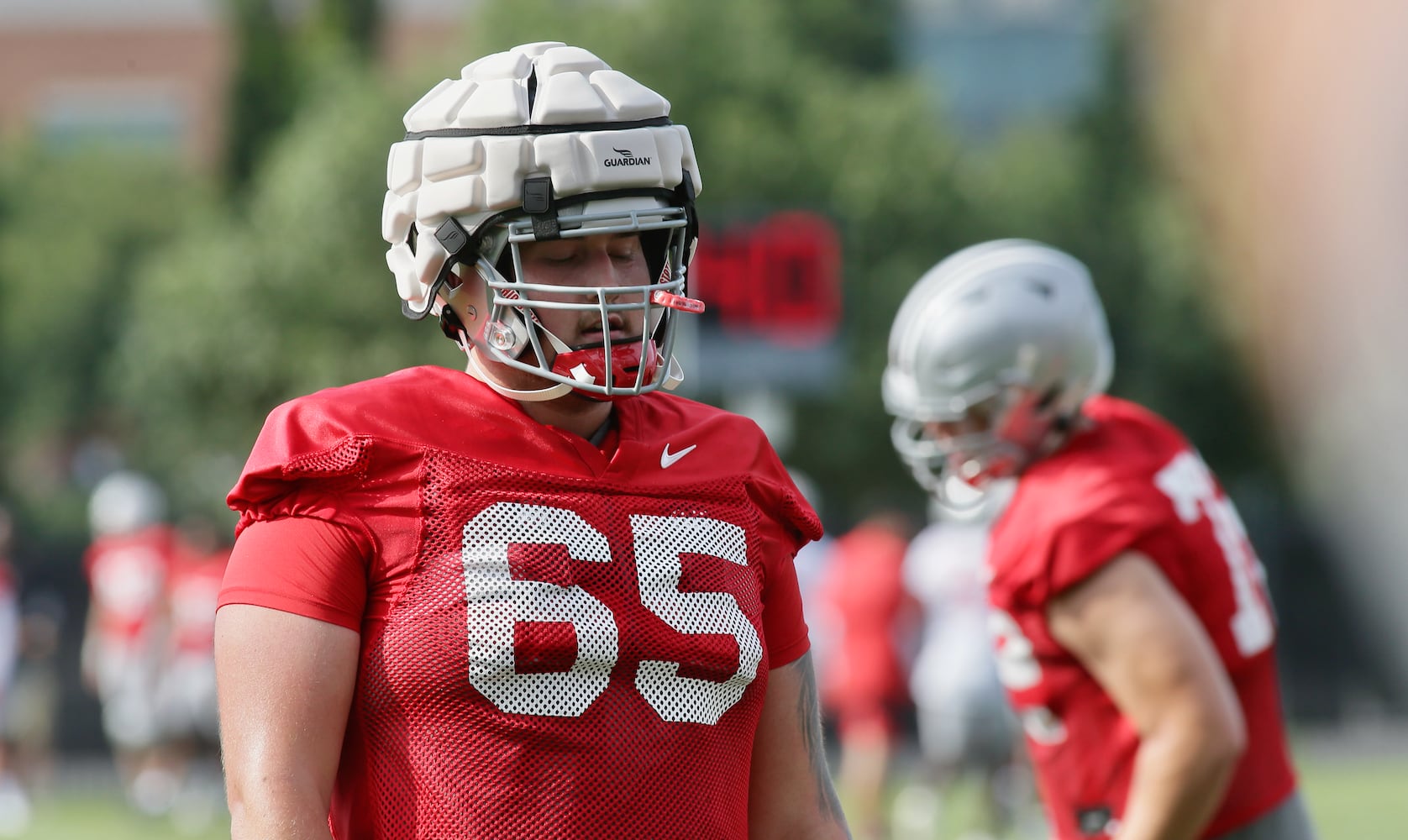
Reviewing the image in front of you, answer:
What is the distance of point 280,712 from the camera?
202 cm

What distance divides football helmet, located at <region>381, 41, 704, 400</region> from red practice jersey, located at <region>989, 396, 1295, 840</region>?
3.98 feet

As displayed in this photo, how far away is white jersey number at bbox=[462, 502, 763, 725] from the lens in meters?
2.08

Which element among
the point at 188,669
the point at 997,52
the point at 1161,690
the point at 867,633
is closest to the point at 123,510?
the point at 188,669

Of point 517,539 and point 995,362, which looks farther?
point 995,362

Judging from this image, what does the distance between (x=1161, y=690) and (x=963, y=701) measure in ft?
22.6

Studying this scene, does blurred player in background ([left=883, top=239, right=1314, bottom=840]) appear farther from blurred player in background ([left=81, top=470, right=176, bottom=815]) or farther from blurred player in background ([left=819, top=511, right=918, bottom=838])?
blurred player in background ([left=81, top=470, right=176, bottom=815])

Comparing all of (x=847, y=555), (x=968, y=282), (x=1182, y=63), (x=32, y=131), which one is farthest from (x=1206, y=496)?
(x=32, y=131)

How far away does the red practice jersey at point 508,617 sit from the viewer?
2072 millimetres

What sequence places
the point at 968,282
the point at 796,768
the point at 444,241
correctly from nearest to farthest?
the point at 444,241, the point at 796,768, the point at 968,282

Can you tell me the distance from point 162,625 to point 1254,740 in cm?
932

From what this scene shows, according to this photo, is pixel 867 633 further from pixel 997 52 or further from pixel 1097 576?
pixel 997 52

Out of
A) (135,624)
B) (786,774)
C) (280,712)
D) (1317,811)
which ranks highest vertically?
(280,712)

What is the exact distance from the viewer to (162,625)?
11492 mm

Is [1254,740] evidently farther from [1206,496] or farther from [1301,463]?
[1301,463]
